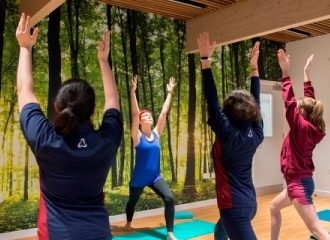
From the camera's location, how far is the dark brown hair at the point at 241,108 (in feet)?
6.20

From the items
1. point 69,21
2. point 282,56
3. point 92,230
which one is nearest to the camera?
point 92,230

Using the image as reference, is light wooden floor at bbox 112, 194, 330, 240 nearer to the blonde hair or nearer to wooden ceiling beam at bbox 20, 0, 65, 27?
the blonde hair

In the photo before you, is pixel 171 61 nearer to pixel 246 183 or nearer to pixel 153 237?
pixel 153 237

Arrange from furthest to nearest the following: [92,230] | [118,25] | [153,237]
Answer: [118,25]
[153,237]
[92,230]

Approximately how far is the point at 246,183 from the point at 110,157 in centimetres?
91

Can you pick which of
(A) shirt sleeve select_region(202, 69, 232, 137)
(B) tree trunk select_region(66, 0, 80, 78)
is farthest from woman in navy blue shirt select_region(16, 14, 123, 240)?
(B) tree trunk select_region(66, 0, 80, 78)

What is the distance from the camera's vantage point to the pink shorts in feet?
8.64

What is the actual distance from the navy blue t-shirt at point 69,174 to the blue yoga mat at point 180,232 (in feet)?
9.16

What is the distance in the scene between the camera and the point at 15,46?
4.10 metres

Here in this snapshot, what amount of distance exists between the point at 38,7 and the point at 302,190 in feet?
9.50

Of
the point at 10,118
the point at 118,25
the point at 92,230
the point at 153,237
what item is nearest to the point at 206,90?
the point at 92,230

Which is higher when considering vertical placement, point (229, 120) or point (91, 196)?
point (229, 120)

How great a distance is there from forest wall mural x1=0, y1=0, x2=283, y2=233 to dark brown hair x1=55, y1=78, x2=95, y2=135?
3.06 meters

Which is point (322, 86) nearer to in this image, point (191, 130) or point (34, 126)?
point (191, 130)
